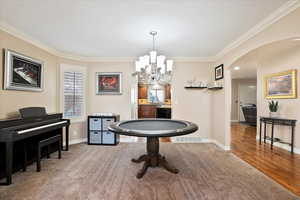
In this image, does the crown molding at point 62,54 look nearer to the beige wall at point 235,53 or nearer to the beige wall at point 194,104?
the beige wall at point 194,104

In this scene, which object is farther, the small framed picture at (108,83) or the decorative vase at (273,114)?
the small framed picture at (108,83)

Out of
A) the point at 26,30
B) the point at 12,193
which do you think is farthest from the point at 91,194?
the point at 26,30

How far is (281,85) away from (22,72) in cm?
581

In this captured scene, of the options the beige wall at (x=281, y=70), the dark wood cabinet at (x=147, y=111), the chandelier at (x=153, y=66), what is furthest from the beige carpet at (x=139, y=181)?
the dark wood cabinet at (x=147, y=111)

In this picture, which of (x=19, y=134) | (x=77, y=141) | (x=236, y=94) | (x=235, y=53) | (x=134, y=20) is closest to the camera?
(x=19, y=134)

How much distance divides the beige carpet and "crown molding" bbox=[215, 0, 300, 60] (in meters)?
2.27

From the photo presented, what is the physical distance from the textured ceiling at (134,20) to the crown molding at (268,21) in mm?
69

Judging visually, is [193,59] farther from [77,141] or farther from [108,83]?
[77,141]

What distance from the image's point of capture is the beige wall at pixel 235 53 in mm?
1861

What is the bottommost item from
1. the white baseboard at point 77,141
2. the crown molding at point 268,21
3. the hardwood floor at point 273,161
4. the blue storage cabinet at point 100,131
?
the hardwood floor at point 273,161

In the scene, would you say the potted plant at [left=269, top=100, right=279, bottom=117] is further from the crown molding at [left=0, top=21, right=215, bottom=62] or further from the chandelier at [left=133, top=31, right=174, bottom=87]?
the chandelier at [left=133, top=31, right=174, bottom=87]

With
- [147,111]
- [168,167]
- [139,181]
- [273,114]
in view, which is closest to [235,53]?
[273,114]

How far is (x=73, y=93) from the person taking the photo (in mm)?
4020

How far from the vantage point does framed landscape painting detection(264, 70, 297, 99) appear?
3547 mm
